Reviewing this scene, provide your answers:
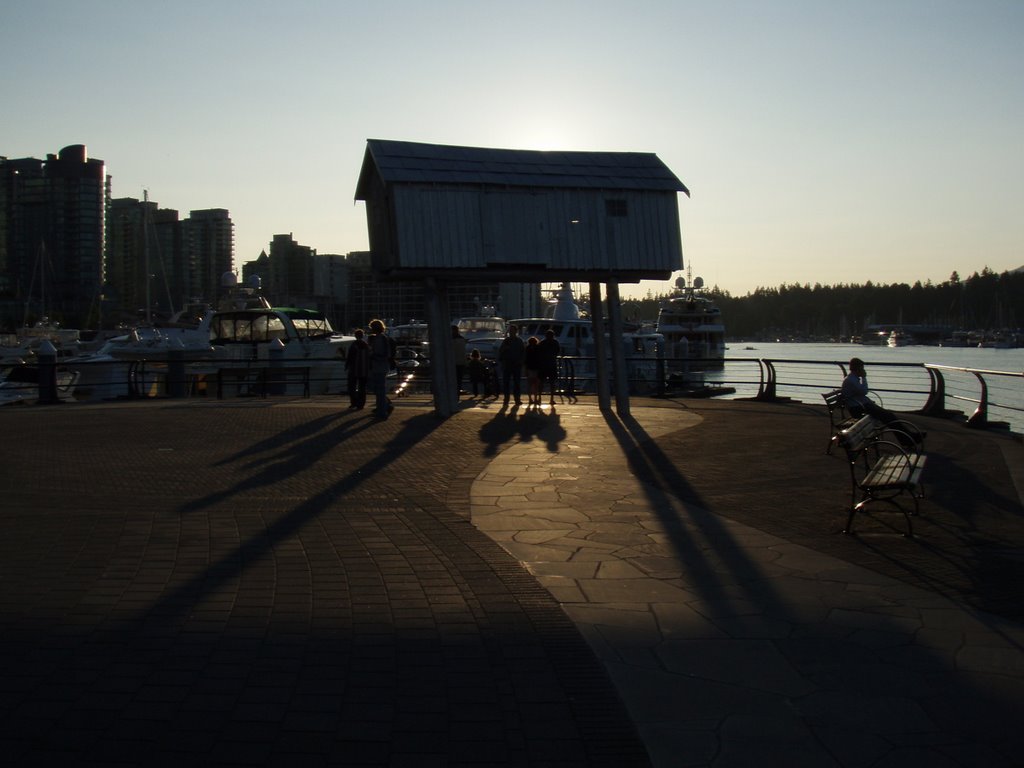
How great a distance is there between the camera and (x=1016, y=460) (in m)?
12.7

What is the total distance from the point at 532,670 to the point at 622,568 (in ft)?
7.63

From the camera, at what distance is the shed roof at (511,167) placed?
18.1m

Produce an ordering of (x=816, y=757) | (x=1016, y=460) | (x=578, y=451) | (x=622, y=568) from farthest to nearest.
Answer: (x=578, y=451), (x=1016, y=460), (x=622, y=568), (x=816, y=757)

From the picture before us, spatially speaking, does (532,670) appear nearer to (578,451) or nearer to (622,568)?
(622,568)

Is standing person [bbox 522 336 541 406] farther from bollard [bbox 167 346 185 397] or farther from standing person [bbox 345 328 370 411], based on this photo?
bollard [bbox 167 346 185 397]

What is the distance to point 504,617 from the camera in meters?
6.18

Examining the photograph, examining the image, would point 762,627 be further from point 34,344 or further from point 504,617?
point 34,344

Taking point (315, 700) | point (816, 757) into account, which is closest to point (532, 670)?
point (315, 700)

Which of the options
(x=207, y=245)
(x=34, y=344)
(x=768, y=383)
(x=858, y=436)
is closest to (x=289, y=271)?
(x=207, y=245)

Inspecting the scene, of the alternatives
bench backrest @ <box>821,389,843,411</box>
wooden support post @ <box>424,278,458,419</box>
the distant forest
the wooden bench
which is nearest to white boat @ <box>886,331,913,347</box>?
the distant forest

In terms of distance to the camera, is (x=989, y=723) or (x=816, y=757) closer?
(x=816, y=757)

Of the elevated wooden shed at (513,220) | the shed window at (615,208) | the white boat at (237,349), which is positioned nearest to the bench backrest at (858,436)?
the elevated wooden shed at (513,220)

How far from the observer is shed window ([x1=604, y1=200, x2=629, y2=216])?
19094mm

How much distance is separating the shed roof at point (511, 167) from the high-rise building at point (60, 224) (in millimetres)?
105930
